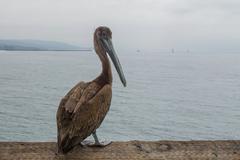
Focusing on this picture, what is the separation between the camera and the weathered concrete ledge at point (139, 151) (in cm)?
280

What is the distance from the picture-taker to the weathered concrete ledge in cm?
280

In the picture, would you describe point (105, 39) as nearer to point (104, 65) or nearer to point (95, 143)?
point (104, 65)

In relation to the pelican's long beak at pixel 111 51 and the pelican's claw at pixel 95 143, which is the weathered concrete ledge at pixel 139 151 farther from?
the pelican's long beak at pixel 111 51

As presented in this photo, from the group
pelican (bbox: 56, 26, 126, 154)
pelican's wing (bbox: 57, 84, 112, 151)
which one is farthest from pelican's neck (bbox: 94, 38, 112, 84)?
pelican's wing (bbox: 57, 84, 112, 151)

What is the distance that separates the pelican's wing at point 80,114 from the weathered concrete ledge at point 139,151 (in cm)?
12

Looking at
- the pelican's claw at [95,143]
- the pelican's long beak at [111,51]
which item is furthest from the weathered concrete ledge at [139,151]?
the pelican's long beak at [111,51]

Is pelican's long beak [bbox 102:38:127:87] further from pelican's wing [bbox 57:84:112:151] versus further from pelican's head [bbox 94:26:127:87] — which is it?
pelican's wing [bbox 57:84:112:151]

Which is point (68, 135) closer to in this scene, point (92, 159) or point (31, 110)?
point (92, 159)

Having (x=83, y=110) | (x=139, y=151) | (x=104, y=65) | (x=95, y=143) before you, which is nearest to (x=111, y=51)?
(x=104, y=65)

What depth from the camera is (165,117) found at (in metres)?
24.3

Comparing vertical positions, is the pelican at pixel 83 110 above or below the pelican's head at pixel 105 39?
below

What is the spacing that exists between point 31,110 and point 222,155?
23.5m

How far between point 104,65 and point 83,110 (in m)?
A: 0.70

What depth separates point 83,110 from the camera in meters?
3.29
